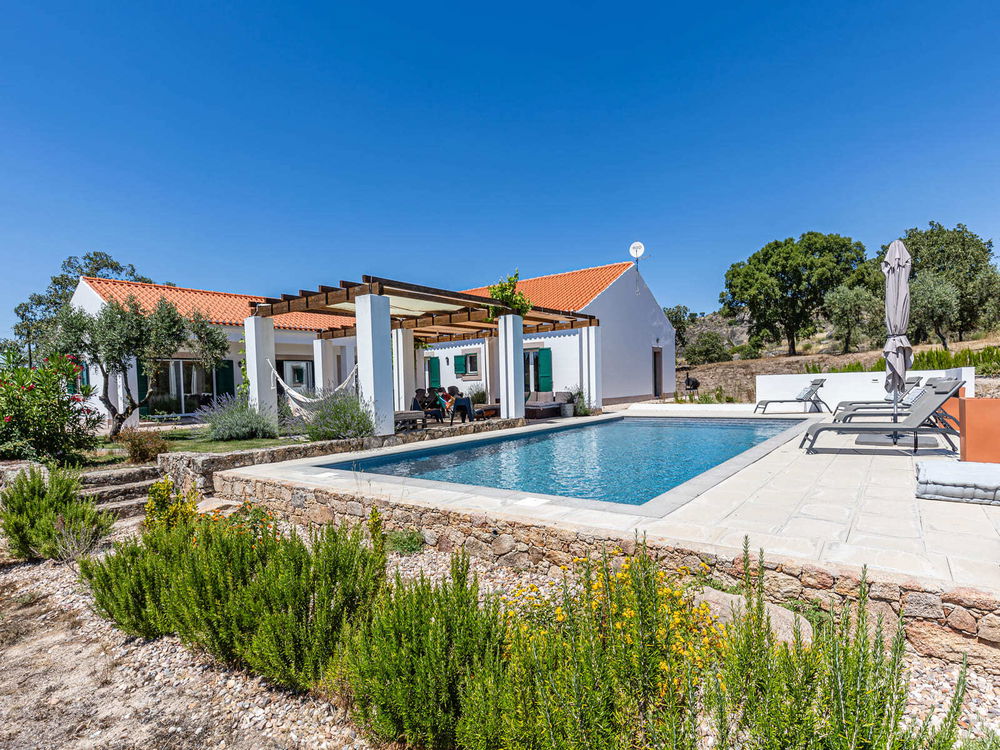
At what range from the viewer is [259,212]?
17.3m

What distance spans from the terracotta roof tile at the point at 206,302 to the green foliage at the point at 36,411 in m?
8.02

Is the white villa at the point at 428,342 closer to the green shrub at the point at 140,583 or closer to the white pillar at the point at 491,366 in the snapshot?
the white pillar at the point at 491,366

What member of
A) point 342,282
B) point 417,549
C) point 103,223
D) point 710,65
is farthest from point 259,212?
point 417,549

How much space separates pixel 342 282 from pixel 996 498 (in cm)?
955

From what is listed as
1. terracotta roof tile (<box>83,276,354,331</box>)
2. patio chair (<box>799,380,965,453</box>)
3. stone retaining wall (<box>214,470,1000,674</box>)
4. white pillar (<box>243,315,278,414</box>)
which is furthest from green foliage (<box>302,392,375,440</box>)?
A: patio chair (<box>799,380,965,453</box>)

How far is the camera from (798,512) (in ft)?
13.0

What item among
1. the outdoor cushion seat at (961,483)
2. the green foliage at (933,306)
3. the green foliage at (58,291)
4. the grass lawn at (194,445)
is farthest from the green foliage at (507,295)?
the green foliage at (58,291)

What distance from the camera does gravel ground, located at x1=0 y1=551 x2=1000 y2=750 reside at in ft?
7.02

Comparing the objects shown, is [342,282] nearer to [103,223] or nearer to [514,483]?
[514,483]

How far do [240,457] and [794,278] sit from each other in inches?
1273

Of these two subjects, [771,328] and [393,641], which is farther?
[771,328]

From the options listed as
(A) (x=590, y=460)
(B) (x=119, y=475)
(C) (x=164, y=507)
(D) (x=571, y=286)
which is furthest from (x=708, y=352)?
(C) (x=164, y=507)

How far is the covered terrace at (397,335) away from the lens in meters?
9.18

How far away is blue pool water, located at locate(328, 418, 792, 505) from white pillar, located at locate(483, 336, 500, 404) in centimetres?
578
